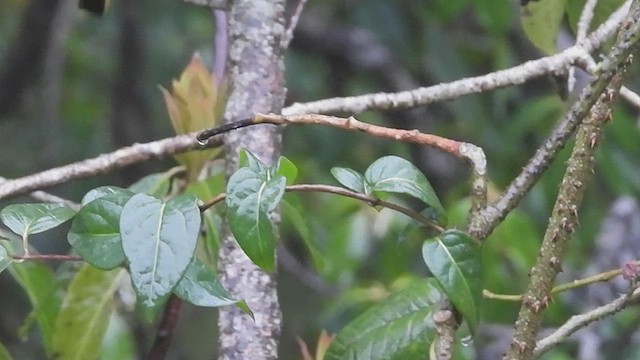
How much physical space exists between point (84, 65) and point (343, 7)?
0.66 meters

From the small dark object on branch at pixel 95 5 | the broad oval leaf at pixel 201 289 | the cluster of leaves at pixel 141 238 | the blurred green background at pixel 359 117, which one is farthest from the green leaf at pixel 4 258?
the blurred green background at pixel 359 117

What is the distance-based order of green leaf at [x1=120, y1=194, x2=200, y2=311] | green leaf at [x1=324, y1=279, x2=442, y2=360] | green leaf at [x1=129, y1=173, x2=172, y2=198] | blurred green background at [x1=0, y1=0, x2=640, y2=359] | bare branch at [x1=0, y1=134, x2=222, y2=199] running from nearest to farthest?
1. green leaf at [x1=120, y1=194, x2=200, y2=311]
2. green leaf at [x1=324, y1=279, x2=442, y2=360]
3. bare branch at [x1=0, y1=134, x2=222, y2=199]
4. green leaf at [x1=129, y1=173, x2=172, y2=198]
5. blurred green background at [x1=0, y1=0, x2=640, y2=359]

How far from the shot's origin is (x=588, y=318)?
2.31 ft

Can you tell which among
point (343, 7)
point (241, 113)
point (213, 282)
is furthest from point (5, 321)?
point (213, 282)

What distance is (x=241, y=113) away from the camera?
0.88 meters

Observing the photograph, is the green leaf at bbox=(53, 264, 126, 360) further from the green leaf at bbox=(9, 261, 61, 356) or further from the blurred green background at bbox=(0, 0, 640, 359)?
the blurred green background at bbox=(0, 0, 640, 359)

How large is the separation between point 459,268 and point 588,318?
0.11 meters

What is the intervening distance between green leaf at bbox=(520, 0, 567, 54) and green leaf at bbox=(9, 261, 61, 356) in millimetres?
531

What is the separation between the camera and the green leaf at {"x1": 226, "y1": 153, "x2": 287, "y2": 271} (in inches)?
→ 25.1

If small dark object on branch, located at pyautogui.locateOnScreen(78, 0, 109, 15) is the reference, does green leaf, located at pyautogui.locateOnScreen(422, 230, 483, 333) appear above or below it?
below

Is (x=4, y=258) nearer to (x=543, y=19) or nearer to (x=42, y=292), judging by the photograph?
(x=42, y=292)

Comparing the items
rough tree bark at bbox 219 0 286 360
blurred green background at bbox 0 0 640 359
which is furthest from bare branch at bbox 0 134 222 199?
blurred green background at bbox 0 0 640 359

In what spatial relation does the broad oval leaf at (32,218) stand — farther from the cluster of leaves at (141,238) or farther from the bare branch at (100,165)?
the bare branch at (100,165)

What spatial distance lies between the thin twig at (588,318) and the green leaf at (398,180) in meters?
0.11
